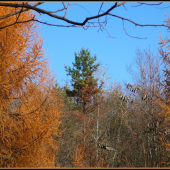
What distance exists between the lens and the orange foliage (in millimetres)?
5918

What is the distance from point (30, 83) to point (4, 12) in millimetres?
2237

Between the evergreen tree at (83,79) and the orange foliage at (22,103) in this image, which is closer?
the orange foliage at (22,103)

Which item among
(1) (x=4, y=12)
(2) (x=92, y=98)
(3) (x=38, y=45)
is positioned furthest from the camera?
(2) (x=92, y=98)

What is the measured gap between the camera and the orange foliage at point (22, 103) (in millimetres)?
5918

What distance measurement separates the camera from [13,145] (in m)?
5.96

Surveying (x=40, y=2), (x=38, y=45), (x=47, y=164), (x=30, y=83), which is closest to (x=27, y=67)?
(x=30, y=83)

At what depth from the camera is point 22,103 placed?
6.48m

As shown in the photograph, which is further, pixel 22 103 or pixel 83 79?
pixel 83 79

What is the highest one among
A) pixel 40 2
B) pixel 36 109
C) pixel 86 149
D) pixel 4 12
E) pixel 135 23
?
pixel 4 12

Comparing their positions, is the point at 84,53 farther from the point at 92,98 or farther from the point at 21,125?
the point at 21,125

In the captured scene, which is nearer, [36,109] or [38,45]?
[36,109]

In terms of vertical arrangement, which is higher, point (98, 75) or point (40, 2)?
point (98, 75)

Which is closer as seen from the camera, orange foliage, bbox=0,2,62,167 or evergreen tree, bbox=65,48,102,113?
orange foliage, bbox=0,2,62,167

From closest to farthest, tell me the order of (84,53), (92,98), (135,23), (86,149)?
(135,23) → (86,149) → (92,98) → (84,53)
